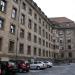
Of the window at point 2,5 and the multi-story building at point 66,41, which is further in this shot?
the multi-story building at point 66,41

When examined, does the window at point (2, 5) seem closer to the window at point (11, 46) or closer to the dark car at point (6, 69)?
the window at point (11, 46)

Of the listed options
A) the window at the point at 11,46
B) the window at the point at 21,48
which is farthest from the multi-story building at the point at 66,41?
the window at the point at 11,46

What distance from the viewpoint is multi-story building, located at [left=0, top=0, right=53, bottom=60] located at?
92.4 feet

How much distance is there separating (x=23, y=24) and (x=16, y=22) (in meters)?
3.28

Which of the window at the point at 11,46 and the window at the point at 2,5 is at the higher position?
the window at the point at 2,5

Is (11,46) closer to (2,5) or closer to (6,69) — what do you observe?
(2,5)

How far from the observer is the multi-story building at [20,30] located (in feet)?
92.4

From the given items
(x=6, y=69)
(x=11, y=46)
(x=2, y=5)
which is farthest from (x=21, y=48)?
(x=6, y=69)

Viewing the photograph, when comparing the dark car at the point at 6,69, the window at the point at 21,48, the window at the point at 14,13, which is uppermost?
the window at the point at 14,13

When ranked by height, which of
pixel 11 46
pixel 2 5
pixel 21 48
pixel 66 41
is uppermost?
pixel 2 5

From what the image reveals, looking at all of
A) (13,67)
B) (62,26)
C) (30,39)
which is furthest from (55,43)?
(13,67)

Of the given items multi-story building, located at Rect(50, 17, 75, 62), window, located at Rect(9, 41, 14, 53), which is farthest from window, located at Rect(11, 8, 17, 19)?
multi-story building, located at Rect(50, 17, 75, 62)

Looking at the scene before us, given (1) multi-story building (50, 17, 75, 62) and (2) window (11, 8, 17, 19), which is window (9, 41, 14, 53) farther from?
(1) multi-story building (50, 17, 75, 62)

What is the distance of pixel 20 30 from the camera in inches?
1332
